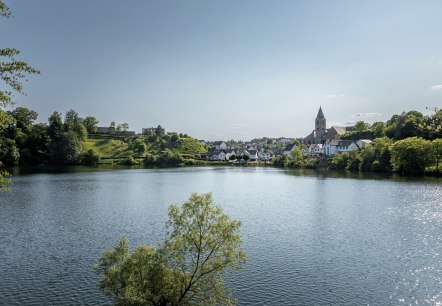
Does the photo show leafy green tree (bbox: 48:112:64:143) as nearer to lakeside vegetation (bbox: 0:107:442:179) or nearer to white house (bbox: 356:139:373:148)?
lakeside vegetation (bbox: 0:107:442:179)

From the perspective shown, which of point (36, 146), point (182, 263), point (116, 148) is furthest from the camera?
point (116, 148)

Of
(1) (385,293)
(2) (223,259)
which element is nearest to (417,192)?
(1) (385,293)

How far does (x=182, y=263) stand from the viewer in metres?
20.4

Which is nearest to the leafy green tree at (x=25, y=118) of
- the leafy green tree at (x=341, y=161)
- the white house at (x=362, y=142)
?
the leafy green tree at (x=341, y=161)

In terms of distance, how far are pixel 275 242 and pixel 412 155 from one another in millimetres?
82156

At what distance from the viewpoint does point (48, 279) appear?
2511 centimetres

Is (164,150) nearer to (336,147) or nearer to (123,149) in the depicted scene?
(123,149)

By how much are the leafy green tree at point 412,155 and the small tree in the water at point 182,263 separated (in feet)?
316

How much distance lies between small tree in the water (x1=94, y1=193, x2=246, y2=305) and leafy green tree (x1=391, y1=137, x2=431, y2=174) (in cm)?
9629

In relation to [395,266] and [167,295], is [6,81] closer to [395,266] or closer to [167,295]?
[167,295]

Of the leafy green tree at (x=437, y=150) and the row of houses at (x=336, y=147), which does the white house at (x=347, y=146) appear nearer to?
the row of houses at (x=336, y=147)

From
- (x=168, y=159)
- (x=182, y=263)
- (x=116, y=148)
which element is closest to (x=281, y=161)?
(x=168, y=159)

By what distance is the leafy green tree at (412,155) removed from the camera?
9894 centimetres

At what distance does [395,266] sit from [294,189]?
4764cm
